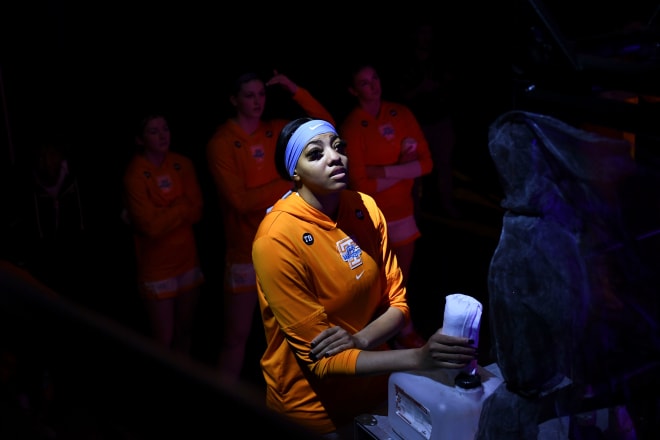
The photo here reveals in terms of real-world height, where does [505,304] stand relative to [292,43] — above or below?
below

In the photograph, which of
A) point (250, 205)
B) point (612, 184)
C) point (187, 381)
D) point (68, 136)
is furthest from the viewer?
point (68, 136)

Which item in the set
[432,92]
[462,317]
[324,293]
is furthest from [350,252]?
[432,92]

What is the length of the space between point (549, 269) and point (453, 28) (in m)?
5.98

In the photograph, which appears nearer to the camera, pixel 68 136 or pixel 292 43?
pixel 68 136

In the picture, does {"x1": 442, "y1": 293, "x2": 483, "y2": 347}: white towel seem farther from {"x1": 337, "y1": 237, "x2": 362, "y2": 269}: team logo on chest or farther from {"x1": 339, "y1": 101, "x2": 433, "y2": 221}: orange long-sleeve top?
{"x1": 339, "y1": 101, "x2": 433, "y2": 221}: orange long-sleeve top

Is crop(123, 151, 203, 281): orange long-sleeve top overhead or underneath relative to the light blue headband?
underneath

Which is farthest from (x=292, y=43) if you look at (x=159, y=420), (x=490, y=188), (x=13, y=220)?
(x=159, y=420)

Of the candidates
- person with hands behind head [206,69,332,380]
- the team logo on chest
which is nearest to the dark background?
person with hands behind head [206,69,332,380]

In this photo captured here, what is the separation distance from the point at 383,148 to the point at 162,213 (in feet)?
4.43

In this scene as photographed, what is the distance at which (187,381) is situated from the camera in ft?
2.17

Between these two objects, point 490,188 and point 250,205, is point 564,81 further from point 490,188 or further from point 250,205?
point 490,188

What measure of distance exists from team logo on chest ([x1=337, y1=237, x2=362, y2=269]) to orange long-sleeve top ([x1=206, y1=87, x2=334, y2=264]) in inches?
66.0

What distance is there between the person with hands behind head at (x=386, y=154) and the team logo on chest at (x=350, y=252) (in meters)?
1.99

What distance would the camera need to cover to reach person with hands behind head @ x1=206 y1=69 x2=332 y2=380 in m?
4.26
